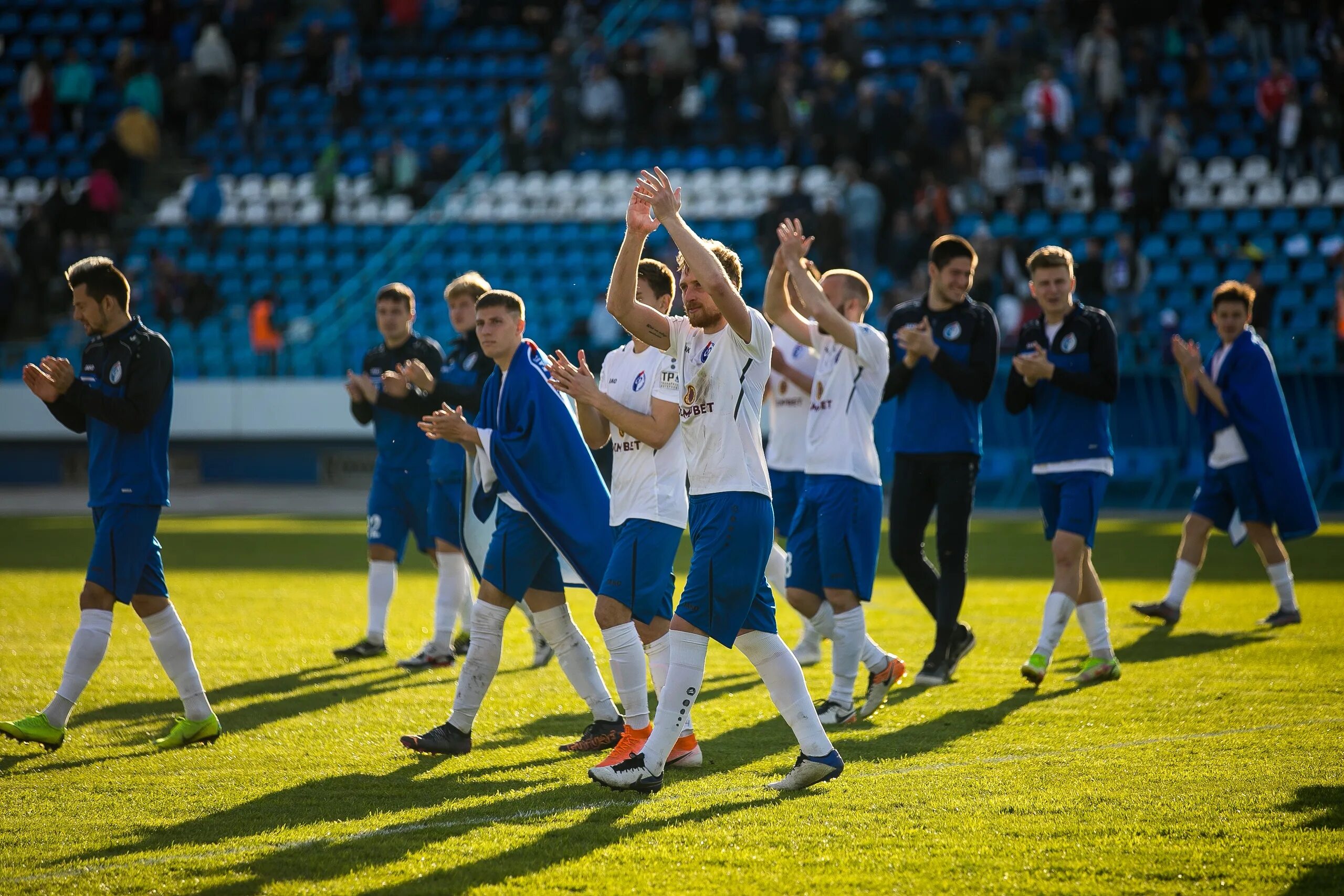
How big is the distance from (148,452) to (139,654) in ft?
9.72

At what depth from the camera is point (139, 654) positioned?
9047 mm

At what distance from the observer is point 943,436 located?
7906 mm

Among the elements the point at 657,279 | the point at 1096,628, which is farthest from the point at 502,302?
the point at 1096,628

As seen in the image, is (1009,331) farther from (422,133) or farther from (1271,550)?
(422,133)

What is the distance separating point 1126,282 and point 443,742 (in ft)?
53.6

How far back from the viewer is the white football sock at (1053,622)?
779cm

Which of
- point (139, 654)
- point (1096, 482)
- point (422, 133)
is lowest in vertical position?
point (139, 654)

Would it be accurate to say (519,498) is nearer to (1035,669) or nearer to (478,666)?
(478,666)

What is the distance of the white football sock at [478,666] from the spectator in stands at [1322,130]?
19.0 m

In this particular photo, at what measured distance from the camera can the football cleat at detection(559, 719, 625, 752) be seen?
638 centimetres

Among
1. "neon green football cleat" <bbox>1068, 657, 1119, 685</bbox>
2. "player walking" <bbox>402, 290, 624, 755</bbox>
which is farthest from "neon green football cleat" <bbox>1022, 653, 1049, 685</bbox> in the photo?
"player walking" <bbox>402, 290, 624, 755</bbox>

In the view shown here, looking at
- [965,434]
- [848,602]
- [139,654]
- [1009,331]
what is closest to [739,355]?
[848,602]

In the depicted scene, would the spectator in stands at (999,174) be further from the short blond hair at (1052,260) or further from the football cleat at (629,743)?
the football cleat at (629,743)

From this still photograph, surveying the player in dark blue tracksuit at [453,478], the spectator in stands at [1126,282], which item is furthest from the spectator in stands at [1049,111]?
the player in dark blue tracksuit at [453,478]
